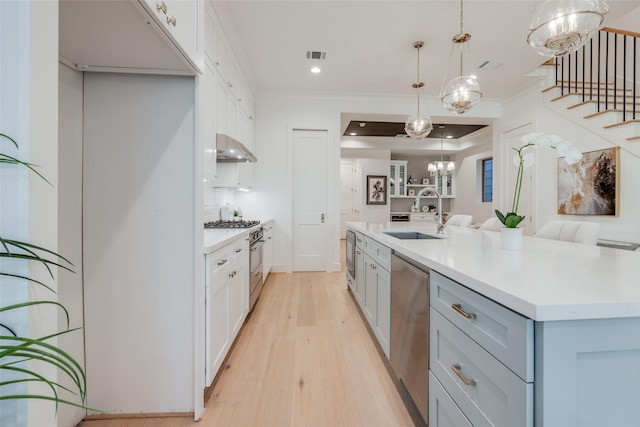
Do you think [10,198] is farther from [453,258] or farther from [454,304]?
[453,258]

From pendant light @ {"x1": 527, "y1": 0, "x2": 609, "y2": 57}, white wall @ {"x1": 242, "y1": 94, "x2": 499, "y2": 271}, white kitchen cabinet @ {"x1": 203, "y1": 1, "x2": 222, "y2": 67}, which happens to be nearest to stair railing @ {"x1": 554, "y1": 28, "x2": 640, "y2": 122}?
pendant light @ {"x1": 527, "y1": 0, "x2": 609, "y2": 57}

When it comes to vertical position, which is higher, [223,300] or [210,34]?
[210,34]

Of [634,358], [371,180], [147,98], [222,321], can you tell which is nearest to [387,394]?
[222,321]

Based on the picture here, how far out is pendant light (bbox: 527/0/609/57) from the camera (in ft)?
5.65

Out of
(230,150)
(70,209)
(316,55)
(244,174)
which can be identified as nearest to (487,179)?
(316,55)

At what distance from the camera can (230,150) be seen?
2840 millimetres

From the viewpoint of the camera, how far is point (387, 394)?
1.70m

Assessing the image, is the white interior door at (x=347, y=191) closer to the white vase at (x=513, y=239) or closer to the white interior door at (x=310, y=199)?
the white interior door at (x=310, y=199)

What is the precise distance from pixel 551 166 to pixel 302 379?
15.9 feet

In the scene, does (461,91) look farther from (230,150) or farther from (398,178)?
(398,178)

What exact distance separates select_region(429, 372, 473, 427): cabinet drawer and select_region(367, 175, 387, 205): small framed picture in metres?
6.85

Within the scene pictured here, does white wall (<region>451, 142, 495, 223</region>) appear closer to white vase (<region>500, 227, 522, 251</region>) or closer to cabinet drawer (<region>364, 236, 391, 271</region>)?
cabinet drawer (<region>364, 236, 391, 271</region>)

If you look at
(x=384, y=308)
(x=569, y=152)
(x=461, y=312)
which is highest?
(x=569, y=152)

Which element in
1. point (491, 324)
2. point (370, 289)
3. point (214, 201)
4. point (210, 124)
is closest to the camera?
point (491, 324)
